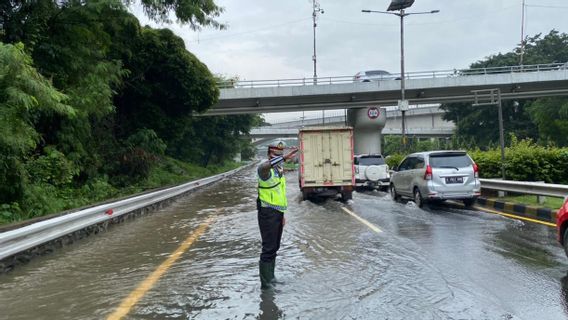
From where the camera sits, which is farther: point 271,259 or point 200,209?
point 200,209

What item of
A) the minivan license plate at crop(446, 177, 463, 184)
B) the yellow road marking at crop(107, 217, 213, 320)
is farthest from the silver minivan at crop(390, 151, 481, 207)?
the yellow road marking at crop(107, 217, 213, 320)

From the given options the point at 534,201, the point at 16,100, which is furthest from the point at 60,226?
the point at 534,201

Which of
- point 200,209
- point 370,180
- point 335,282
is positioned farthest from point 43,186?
point 370,180

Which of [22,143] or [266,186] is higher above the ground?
[22,143]

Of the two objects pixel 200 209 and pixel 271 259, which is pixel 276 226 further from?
pixel 200 209

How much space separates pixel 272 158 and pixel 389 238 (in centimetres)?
386

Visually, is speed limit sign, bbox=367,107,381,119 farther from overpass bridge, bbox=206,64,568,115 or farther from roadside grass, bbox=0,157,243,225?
roadside grass, bbox=0,157,243,225

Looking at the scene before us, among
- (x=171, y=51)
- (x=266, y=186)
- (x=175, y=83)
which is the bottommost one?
(x=266, y=186)

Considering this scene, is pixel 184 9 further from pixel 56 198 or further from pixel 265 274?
pixel 265 274

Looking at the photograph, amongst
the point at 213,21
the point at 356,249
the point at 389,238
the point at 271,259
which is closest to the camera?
the point at 271,259

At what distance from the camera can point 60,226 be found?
8906 millimetres

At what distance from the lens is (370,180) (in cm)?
2238

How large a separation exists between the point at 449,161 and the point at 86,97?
1058 centimetres

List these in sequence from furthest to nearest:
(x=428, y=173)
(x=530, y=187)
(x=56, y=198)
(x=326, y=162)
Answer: (x=326, y=162) → (x=428, y=173) → (x=56, y=198) → (x=530, y=187)
